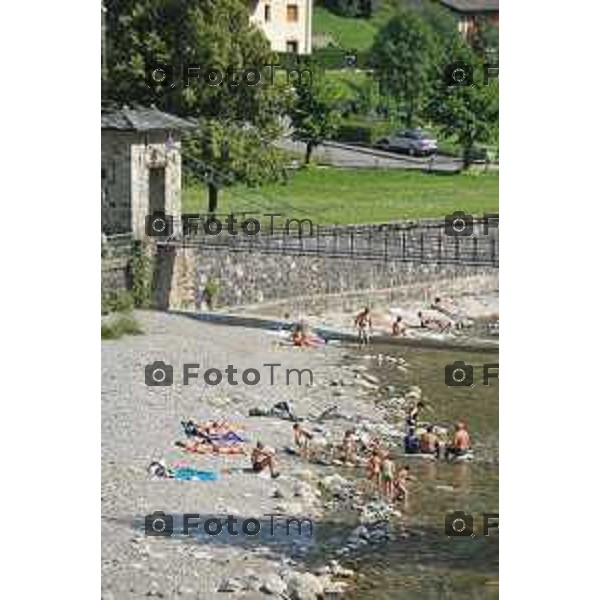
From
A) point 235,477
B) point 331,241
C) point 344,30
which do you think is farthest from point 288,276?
point 344,30

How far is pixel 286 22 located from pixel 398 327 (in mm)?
1700

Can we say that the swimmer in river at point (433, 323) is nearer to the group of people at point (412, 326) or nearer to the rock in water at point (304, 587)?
the group of people at point (412, 326)

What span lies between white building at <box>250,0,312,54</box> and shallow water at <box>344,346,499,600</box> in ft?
5.54

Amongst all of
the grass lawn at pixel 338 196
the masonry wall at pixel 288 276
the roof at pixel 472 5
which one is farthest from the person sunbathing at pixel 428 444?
the roof at pixel 472 5

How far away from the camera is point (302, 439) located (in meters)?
9.56

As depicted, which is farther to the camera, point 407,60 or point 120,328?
point 120,328

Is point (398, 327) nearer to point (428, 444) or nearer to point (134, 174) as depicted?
point (428, 444)

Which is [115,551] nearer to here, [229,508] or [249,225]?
[229,508]

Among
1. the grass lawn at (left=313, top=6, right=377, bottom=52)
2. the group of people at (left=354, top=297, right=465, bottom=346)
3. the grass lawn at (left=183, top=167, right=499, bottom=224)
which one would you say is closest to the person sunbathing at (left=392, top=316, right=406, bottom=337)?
the group of people at (left=354, top=297, right=465, bottom=346)

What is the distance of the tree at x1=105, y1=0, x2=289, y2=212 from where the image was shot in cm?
942

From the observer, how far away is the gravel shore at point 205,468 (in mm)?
9203

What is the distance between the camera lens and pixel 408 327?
9.63 m
